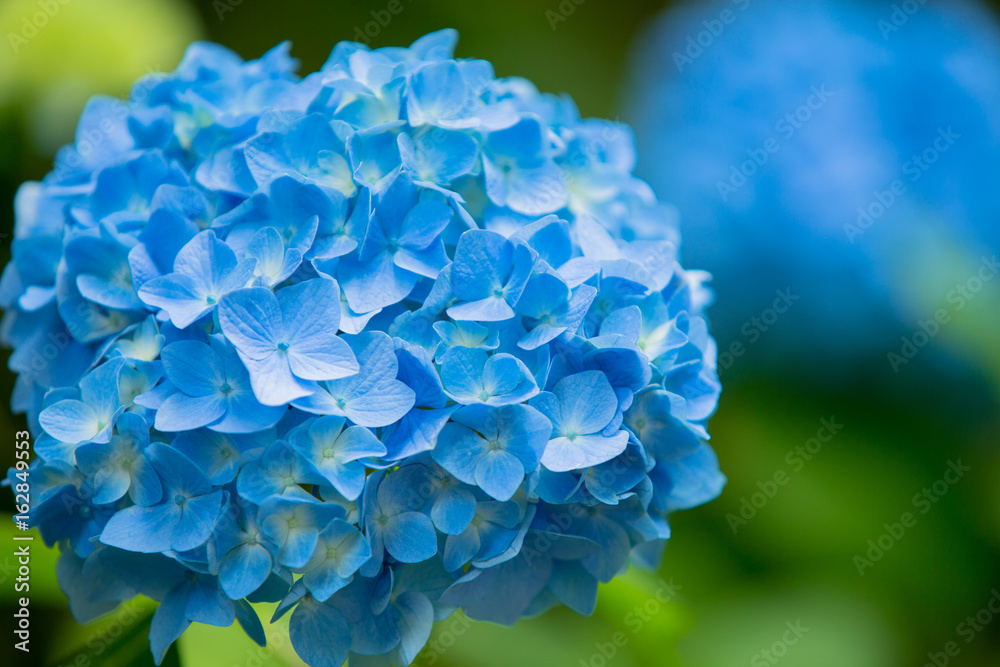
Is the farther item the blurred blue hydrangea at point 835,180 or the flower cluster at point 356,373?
the blurred blue hydrangea at point 835,180

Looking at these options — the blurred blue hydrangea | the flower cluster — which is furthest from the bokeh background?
the flower cluster

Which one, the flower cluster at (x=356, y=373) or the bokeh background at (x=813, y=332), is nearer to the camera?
the flower cluster at (x=356, y=373)

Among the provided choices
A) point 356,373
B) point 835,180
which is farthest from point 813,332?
point 356,373

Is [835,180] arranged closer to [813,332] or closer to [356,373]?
[813,332]

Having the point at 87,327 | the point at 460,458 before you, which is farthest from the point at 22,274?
the point at 460,458

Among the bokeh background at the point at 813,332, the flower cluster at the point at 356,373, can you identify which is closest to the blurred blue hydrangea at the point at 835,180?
the bokeh background at the point at 813,332

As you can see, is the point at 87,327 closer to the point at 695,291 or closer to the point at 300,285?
the point at 300,285

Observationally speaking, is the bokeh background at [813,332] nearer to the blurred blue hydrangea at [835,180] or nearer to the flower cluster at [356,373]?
the blurred blue hydrangea at [835,180]
